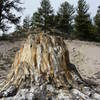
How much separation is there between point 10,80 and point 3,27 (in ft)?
58.9

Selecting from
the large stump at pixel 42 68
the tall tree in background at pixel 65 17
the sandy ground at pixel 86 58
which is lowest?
the sandy ground at pixel 86 58

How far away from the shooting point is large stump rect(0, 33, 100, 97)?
9148 millimetres

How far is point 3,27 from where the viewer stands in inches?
1061

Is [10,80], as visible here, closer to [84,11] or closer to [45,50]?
[45,50]

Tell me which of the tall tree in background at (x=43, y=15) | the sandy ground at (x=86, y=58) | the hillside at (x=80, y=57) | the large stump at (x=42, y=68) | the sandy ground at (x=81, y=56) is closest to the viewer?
the large stump at (x=42, y=68)

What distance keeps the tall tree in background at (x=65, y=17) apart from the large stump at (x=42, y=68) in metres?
23.0

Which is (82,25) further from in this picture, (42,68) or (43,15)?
(42,68)

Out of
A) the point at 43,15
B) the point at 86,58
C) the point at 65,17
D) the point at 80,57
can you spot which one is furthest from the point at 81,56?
the point at 65,17

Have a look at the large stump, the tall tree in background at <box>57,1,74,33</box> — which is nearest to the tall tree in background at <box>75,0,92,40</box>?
the tall tree in background at <box>57,1,74,33</box>

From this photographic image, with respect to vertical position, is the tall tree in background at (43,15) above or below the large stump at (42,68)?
above

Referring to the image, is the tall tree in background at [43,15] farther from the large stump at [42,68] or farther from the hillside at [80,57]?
the large stump at [42,68]

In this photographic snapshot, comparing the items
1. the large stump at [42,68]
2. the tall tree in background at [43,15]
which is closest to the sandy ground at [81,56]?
the large stump at [42,68]

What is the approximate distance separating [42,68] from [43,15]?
22901 millimetres

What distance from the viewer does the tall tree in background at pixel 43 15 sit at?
31.8 m
